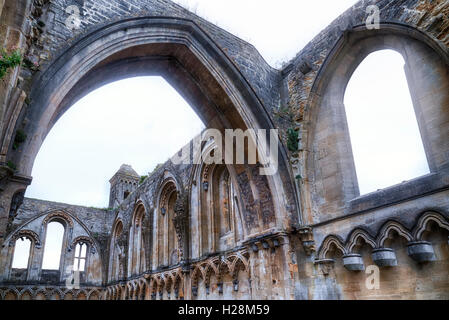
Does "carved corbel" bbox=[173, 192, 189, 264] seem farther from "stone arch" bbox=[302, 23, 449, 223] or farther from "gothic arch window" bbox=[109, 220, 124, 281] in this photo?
"gothic arch window" bbox=[109, 220, 124, 281]

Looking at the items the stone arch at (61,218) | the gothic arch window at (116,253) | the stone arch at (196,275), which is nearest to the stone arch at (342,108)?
the stone arch at (196,275)

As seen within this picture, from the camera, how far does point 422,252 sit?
4352 mm

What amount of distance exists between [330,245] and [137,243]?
32.8ft

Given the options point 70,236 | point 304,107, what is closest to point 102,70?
point 304,107

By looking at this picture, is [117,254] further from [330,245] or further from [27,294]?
[330,245]

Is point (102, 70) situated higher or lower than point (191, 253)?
higher

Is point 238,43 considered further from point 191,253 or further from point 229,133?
point 191,253

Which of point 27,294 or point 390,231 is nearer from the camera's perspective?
point 390,231

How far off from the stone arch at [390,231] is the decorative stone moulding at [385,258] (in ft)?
0.30

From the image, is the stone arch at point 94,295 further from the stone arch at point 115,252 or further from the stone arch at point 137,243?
the stone arch at point 137,243

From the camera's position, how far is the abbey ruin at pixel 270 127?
14.3ft

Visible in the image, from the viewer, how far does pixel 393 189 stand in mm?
4984

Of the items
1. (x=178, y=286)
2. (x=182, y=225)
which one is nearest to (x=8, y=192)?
(x=182, y=225)

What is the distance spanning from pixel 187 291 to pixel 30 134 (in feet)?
21.3
